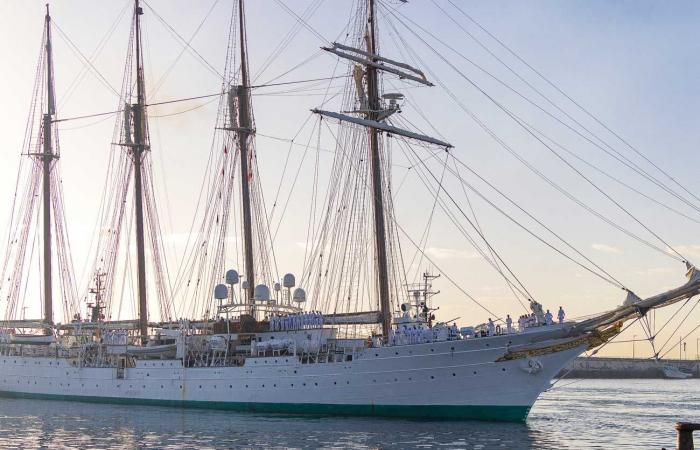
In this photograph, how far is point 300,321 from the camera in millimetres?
54625

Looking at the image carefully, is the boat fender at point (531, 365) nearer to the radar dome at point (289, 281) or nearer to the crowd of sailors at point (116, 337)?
the radar dome at point (289, 281)

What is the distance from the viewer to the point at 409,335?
4672cm

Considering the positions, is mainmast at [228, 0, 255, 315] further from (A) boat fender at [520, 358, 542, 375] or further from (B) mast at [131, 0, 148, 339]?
(A) boat fender at [520, 358, 542, 375]

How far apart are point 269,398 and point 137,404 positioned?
510 inches

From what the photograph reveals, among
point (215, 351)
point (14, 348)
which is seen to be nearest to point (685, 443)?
point (215, 351)

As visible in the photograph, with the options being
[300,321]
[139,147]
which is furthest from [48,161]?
[300,321]

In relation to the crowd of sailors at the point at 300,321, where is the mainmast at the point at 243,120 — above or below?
above

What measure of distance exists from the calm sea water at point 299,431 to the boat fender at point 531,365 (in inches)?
113

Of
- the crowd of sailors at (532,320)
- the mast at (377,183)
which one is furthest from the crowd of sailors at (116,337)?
the crowd of sailors at (532,320)

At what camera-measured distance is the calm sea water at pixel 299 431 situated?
1414 inches

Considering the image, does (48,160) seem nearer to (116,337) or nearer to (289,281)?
(116,337)

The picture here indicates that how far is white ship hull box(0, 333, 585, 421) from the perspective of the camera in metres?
44.3

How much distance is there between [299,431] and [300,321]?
14635 mm

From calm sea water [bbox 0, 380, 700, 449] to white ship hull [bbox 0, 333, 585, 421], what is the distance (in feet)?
4.91
